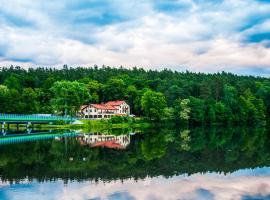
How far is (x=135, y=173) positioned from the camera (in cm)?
2858

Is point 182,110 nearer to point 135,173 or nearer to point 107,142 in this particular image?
point 107,142

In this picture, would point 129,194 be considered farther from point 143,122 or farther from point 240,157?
point 143,122

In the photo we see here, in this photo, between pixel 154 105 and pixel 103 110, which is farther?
pixel 103 110

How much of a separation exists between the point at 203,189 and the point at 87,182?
740cm

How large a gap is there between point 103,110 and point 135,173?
92.4 metres

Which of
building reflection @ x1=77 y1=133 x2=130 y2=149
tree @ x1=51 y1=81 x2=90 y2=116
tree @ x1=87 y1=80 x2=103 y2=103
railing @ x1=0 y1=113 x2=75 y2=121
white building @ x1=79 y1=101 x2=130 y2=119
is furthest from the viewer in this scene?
tree @ x1=87 y1=80 x2=103 y2=103

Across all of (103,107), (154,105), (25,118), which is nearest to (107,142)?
(25,118)

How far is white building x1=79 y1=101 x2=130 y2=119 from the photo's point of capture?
11938cm

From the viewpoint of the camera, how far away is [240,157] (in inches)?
1475

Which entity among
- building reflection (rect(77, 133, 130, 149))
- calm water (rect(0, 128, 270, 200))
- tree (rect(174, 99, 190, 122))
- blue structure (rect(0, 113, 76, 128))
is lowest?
calm water (rect(0, 128, 270, 200))

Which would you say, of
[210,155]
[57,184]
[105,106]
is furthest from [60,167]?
[105,106]

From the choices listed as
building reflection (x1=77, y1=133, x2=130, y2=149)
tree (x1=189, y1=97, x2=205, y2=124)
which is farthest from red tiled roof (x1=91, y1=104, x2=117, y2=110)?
building reflection (x1=77, y1=133, x2=130, y2=149)

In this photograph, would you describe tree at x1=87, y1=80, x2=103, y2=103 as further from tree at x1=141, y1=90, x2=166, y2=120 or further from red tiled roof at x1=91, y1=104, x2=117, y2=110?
tree at x1=141, y1=90, x2=166, y2=120

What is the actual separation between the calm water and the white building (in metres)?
75.8
